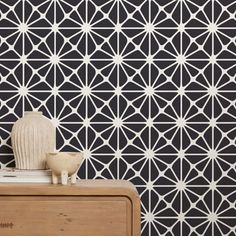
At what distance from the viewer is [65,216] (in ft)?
6.32

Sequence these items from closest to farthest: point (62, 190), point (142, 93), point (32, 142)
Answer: point (62, 190)
point (32, 142)
point (142, 93)

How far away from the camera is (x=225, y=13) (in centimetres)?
241

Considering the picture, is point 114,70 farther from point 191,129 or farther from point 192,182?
point 192,182

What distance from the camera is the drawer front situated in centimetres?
192

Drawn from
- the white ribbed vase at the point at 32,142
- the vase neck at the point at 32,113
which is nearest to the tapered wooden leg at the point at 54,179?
the white ribbed vase at the point at 32,142

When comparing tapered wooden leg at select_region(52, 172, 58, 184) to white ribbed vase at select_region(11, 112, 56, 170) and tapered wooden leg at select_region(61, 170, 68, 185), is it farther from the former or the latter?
white ribbed vase at select_region(11, 112, 56, 170)

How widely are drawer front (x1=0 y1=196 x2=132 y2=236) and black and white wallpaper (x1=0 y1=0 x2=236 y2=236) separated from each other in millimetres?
428

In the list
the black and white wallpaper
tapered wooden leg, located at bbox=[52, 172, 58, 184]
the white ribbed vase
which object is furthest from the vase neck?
tapered wooden leg, located at bbox=[52, 172, 58, 184]

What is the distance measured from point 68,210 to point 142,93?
713 mm

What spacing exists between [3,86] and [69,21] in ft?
1.41

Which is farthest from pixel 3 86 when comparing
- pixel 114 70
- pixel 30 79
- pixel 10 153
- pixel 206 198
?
pixel 206 198

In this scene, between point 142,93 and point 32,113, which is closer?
point 32,113

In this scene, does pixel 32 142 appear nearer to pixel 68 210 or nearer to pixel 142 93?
pixel 68 210

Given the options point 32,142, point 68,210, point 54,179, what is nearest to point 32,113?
point 32,142
